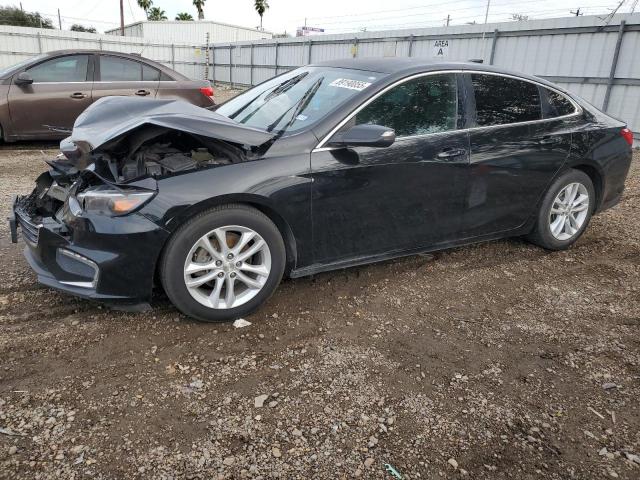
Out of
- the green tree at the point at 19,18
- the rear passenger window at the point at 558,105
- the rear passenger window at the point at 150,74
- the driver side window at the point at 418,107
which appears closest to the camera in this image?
the driver side window at the point at 418,107

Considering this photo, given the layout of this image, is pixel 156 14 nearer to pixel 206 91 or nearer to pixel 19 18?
pixel 19 18

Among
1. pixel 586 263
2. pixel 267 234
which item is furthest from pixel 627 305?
pixel 267 234

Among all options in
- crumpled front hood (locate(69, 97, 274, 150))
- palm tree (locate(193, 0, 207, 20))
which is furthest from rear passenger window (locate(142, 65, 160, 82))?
palm tree (locate(193, 0, 207, 20))

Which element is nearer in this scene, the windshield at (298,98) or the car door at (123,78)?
the windshield at (298,98)

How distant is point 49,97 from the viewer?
7.64 m

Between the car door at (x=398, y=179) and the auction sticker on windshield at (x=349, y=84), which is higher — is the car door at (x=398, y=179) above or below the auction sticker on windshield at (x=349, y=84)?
below

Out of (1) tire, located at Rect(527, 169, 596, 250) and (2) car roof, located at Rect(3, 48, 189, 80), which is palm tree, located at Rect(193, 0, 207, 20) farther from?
(1) tire, located at Rect(527, 169, 596, 250)

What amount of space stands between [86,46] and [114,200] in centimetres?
2512

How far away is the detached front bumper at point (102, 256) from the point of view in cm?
280

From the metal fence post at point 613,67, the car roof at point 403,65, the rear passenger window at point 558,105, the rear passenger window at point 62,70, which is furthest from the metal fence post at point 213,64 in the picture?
the rear passenger window at point 558,105

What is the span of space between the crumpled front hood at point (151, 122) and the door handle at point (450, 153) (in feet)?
4.07

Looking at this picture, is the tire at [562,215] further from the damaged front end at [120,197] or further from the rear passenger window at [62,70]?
the rear passenger window at [62,70]

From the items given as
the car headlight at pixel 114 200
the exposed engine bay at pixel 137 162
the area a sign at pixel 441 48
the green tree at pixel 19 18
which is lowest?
the car headlight at pixel 114 200

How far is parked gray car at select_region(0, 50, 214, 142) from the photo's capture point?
7.50 metres
